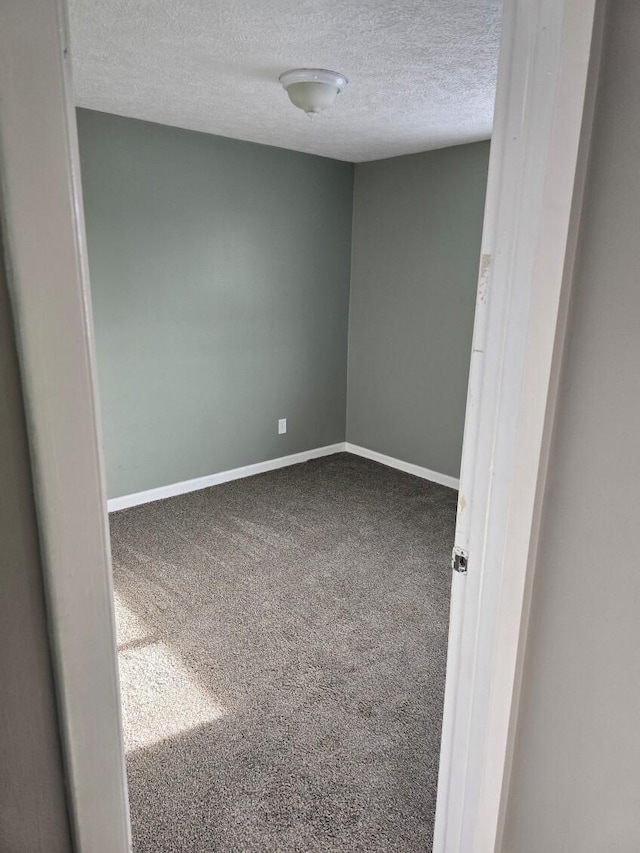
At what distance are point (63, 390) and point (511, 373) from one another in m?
0.76

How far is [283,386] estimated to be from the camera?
441 cm

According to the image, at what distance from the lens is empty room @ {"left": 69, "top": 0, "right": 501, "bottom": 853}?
6.01 ft

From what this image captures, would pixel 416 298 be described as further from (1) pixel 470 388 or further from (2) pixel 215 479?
(1) pixel 470 388

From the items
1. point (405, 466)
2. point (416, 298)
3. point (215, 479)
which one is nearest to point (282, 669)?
point (215, 479)

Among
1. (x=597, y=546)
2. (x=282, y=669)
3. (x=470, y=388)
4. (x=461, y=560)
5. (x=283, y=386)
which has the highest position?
(x=470, y=388)

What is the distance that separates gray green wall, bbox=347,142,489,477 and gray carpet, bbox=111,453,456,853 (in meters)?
0.74

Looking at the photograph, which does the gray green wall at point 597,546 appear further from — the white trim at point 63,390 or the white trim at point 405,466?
the white trim at point 405,466

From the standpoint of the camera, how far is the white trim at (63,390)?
0.42m

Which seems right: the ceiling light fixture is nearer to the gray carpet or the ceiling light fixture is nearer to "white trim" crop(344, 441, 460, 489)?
the gray carpet

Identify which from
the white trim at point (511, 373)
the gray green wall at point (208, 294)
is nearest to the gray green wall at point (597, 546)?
the white trim at point (511, 373)

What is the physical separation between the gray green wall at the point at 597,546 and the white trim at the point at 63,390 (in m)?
0.75

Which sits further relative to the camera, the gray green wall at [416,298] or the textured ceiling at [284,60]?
the gray green wall at [416,298]

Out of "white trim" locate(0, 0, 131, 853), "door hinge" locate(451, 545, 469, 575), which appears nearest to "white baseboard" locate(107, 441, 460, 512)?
"door hinge" locate(451, 545, 469, 575)

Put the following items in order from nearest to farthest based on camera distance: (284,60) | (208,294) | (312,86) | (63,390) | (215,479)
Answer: (63,390) < (284,60) < (312,86) < (208,294) < (215,479)
